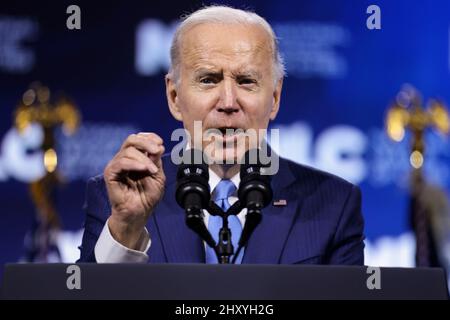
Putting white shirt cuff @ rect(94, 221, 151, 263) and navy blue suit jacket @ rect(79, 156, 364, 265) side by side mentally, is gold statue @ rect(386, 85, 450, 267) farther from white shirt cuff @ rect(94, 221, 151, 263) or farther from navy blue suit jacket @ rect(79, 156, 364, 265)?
white shirt cuff @ rect(94, 221, 151, 263)

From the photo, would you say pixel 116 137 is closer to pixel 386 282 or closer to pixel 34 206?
pixel 34 206

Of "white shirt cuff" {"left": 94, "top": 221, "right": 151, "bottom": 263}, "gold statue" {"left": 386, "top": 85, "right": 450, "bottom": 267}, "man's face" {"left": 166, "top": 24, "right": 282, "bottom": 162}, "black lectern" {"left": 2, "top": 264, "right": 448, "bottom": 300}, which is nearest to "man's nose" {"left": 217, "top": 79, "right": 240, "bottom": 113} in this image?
"man's face" {"left": 166, "top": 24, "right": 282, "bottom": 162}

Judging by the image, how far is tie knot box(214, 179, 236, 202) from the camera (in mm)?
2182

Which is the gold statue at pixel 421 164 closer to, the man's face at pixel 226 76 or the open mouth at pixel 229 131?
the man's face at pixel 226 76

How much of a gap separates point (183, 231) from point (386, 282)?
26.8 inches

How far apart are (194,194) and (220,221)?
0.50 meters

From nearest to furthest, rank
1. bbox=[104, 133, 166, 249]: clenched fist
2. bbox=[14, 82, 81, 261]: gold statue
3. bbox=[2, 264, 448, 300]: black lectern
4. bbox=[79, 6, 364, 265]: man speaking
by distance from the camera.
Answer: bbox=[2, 264, 448, 300]: black lectern → bbox=[104, 133, 166, 249]: clenched fist → bbox=[79, 6, 364, 265]: man speaking → bbox=[14, 82, 81, 261]: gold statue

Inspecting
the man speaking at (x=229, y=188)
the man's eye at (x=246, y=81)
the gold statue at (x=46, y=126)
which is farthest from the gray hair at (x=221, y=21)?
the gold statue at (x=46, y=126)

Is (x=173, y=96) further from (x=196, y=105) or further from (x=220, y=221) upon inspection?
(x=220, y=221)

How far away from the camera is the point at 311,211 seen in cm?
227

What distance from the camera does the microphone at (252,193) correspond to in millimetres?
1621

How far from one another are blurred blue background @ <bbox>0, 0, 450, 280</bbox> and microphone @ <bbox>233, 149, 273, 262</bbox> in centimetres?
182

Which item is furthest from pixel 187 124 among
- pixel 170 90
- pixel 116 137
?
pixel 116 137

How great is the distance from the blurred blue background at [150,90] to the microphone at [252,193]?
1.82 m
